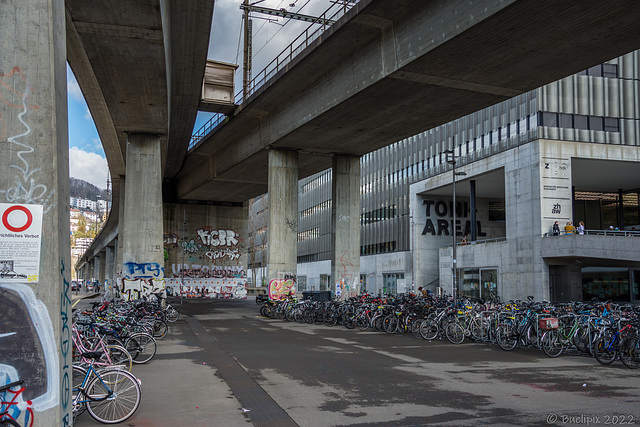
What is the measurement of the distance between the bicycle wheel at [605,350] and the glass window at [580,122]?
83.6 feet

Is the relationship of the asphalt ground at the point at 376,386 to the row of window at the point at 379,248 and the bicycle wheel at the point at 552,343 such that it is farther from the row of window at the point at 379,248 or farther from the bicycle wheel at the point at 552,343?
the row of window at the point at 379,248

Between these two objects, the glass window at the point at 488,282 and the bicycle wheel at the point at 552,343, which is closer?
the bicycle wheel at the point at 552,343

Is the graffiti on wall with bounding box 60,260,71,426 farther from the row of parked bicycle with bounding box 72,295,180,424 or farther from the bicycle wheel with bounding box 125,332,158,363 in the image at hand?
the bicycle wheel with bounding box 125,332,158,363

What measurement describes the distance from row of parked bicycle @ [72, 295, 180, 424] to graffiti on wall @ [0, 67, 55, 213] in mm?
2419

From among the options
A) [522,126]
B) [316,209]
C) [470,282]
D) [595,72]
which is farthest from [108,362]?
[316,209]

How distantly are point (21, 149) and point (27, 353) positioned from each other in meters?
2.18

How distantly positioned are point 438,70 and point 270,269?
1557cm

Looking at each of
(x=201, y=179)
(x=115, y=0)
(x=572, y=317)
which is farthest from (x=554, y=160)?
(x=115, y=0)

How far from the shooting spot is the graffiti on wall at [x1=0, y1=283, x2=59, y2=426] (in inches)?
220

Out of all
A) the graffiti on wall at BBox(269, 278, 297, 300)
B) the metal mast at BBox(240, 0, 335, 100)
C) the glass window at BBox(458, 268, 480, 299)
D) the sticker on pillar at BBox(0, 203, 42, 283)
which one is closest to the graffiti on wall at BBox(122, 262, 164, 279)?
the graffiti on wall at BBox(269, 278, 297, 300)

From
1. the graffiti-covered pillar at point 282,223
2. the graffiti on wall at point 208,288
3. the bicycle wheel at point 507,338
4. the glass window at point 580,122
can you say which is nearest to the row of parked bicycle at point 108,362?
the bicycle wheel at point 507,338

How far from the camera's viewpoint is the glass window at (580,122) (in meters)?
34.1

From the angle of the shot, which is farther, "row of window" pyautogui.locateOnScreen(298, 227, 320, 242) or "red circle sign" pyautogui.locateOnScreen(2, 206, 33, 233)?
"row of window" pyautogui.locateOnScreen(298, 227, 320, 242)

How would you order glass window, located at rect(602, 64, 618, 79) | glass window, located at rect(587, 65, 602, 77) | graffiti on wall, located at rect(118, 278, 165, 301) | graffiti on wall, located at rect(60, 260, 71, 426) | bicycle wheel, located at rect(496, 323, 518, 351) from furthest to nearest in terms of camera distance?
1. glass window, located at rect(602, 64, 618, 79)
2. glass window, located at rect(587, 65, 602, 77)
3. graffiti on wall, located at rect(118, 278, 165, 301)
4. bicycle wheel, located at rect(496, 323, 518, 351)
5. graffiti on wall, located at rect(60, 260, 71, 426)
